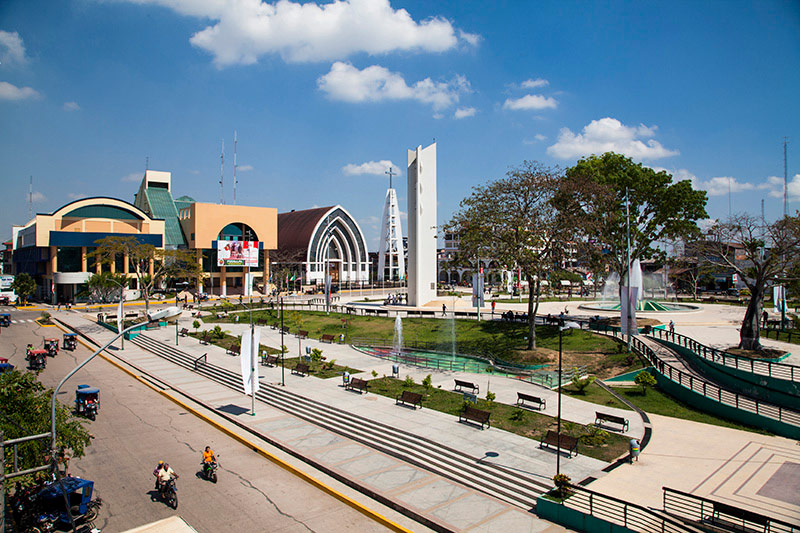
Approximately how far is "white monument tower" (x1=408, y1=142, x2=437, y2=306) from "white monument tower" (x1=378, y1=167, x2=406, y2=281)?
145ft

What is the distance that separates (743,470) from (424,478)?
9.82 meters

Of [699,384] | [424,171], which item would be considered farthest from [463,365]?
[424,171]

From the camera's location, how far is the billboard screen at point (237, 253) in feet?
243

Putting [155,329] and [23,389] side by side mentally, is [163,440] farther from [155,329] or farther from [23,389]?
[155,329]

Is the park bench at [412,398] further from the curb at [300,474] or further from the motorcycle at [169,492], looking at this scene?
the motorcycle at [169,492]

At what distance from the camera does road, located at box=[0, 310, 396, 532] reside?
13039mm

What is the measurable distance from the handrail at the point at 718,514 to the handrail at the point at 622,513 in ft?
2.15

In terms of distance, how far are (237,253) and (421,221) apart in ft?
113

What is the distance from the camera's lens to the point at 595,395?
2294cm

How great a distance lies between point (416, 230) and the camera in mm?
55625

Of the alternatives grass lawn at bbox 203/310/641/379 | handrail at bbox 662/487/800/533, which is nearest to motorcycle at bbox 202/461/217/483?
handrail at bbox 662/487/800/533

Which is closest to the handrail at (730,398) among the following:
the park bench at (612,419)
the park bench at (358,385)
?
the park bench at (612,419)

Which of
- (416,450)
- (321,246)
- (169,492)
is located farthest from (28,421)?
(321,246)

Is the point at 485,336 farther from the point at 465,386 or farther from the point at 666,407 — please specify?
the point at 666,407
